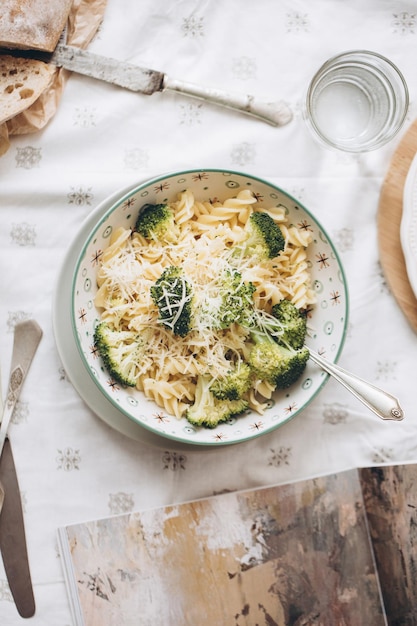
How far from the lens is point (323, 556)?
1.49 m

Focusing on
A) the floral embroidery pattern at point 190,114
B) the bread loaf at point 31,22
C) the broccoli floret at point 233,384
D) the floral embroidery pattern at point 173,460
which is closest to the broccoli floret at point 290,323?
the broccoli floret at point 233,384

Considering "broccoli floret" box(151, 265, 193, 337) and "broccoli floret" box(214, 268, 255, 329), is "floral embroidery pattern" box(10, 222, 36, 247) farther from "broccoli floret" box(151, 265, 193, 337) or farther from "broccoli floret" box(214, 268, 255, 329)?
"broccoli floret" box(214, 268, 255, 329)

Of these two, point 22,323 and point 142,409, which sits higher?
point 22,323

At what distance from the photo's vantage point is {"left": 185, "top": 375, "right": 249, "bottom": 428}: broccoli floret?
52.7 inches

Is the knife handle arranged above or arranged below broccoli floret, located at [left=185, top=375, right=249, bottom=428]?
above

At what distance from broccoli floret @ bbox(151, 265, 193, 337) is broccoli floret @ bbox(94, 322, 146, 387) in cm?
8

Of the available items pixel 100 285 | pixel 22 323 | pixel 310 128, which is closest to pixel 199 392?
pixel 100 285

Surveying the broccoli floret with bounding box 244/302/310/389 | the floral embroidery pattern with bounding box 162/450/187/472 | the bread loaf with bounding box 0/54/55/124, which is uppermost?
the bread loaf with bounding box 0/54/55/124

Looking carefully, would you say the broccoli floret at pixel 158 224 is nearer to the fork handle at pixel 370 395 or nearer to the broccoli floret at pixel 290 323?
the broccoli floret at pixel 290 323

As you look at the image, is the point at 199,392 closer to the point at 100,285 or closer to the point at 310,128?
the point at 100,285

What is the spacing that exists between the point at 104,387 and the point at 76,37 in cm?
83

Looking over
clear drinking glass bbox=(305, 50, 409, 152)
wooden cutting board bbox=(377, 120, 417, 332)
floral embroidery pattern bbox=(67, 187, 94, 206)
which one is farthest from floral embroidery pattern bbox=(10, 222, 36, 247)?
wooden cutting board bbox=(377, 120, 417, 332)

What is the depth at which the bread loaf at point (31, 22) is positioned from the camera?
1.39 metres

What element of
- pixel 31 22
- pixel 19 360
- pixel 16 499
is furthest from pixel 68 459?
pixel 31 22
